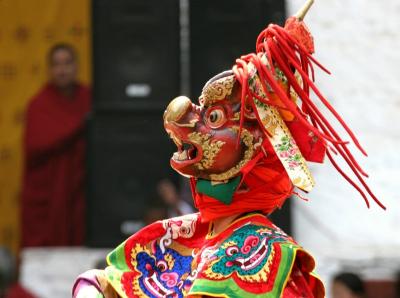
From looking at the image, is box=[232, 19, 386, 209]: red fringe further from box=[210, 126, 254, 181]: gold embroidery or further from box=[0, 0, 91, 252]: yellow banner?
box=[0, 0, 91, 252]: yellow banner

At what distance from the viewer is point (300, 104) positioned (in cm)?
311

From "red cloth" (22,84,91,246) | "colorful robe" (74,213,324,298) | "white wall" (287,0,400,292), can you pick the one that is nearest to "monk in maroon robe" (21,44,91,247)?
"red cloth" (22,84,91,246)

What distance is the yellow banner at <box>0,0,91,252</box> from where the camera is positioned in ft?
23.5

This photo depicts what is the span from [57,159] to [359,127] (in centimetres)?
152

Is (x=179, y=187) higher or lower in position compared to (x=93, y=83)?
lower

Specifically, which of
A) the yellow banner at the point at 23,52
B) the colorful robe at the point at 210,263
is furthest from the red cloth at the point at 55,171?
the colorful robe at the point at 210,263

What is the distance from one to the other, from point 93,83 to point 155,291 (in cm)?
336

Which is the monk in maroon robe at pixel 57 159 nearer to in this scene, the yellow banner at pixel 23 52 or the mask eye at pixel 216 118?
the yellow banner at pixel 23 52

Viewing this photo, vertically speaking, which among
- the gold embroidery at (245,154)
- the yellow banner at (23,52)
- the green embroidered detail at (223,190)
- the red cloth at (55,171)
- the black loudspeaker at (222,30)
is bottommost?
the red cloth at (55,171)

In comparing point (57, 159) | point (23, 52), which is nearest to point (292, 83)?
point (57, 159)

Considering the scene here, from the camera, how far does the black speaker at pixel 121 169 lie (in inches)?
251

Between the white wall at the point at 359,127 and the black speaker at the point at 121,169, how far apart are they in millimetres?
682

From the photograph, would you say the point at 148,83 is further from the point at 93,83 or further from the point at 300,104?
the point at 300,104

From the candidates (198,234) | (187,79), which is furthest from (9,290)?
(198,234)
